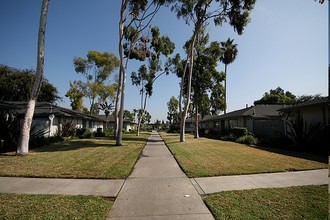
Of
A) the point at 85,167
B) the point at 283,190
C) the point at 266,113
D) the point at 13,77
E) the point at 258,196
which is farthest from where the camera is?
the point at 13,77

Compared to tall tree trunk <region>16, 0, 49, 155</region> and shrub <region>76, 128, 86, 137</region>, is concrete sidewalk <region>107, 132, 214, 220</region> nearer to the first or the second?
tall tree trunk <region>16, 0, 49, 155</region>

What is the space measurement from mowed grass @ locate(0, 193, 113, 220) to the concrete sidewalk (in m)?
0.35

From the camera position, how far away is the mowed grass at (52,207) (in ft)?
14.7

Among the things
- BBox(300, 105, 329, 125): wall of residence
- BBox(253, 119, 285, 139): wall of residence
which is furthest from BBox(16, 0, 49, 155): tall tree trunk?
BBox(253, 119, 285, 139): wall of residence

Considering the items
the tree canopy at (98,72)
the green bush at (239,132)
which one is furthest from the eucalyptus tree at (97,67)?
the green bush at (239,132)

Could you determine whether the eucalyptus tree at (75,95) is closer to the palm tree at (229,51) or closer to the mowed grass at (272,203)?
the palm tree at (229,51)

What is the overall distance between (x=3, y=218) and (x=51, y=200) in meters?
1.06

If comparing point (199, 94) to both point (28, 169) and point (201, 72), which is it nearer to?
point (201, 72)

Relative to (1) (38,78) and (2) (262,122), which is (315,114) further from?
(1) (38,78)

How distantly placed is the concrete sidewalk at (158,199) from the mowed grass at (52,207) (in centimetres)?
35

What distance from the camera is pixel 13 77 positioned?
37531mm

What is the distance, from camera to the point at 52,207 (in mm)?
4895

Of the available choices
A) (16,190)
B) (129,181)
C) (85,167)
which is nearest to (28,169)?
(85,167)

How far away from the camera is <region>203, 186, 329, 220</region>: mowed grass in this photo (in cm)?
452
